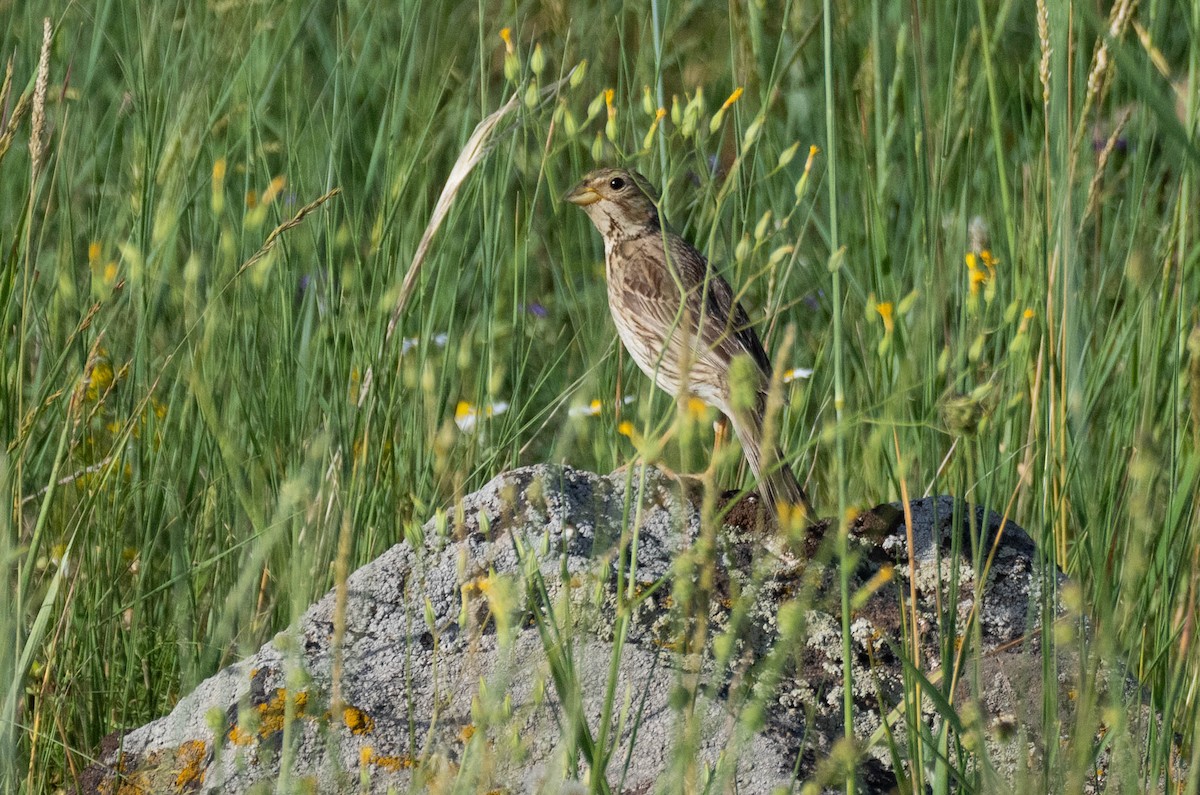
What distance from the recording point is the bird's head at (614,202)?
13.7ft

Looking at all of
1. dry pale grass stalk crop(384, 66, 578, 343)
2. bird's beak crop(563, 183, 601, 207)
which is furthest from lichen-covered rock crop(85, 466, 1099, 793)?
bird's beak crop(563, 183, 601, 207)

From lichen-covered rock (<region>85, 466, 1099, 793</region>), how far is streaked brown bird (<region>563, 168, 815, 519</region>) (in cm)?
73

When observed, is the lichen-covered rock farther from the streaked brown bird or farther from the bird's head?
the bird's head

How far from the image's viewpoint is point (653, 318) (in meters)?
4.01

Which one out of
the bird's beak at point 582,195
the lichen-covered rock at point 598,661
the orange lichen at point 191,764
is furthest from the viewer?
the bird's beak at point 582,195

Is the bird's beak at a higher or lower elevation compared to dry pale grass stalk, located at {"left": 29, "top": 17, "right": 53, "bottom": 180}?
lower

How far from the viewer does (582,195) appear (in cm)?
416

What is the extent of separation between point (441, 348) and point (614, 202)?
725mm

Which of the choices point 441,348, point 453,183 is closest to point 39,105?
point 453,183

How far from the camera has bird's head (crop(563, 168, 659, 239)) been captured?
4176mm

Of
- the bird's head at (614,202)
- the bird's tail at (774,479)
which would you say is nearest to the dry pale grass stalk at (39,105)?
the bird's tail at (774,479)

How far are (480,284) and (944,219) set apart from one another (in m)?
1.33

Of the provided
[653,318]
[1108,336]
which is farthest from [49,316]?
[1108,336]

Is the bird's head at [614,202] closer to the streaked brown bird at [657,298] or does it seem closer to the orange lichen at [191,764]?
the streaked brown bird at [657,298]
